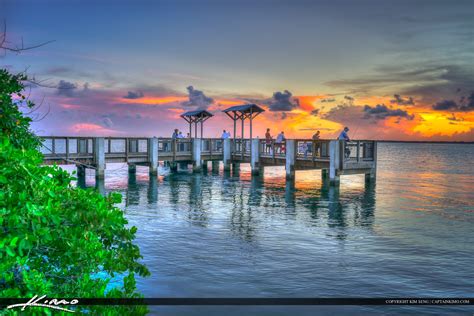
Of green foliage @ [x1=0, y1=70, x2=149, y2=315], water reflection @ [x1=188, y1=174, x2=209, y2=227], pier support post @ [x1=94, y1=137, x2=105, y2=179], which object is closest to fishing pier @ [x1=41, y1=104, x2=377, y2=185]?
pier support post @ [x1=94, y1=137, x2=105, y2=179]

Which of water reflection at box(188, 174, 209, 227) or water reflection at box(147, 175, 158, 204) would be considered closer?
water reflection at box(188, 174, 209, 227)

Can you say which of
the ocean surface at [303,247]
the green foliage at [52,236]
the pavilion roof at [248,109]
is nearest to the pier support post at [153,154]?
the pavilion roof at [248,109]

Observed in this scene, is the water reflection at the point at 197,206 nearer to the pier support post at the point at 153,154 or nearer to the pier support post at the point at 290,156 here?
the pier support post at the point at 153,154

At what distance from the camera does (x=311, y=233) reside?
13.9 m

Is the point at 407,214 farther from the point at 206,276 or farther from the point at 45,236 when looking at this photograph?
the point at 45,236

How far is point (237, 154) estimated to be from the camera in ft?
114

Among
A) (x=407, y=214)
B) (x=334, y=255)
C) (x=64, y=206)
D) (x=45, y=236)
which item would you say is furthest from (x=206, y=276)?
(x=407, y=214)

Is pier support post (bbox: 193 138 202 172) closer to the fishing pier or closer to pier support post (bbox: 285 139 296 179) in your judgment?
the fishing pier

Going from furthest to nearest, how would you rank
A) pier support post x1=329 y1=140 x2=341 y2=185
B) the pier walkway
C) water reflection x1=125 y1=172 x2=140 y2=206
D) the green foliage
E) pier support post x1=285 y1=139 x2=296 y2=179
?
pier support post x1=285 y1=139 x2=296 y2=179 → the pier walkway → pier support post x1=329 y1=140 x2=341 y2=185 → water reflection x1=125 y1=172 x2=140 y2=206 → the green foliage

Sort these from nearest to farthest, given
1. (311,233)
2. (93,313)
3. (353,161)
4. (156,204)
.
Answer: (93,313) → (311,233) → (156,204) → (353,161)

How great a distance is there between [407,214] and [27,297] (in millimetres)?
17910

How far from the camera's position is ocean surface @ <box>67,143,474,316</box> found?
862 cm

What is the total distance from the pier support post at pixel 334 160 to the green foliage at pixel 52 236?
2169cm

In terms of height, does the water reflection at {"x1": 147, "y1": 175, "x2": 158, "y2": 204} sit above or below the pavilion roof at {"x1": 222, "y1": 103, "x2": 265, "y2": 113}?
below
